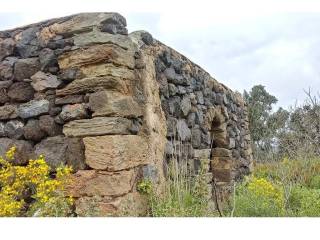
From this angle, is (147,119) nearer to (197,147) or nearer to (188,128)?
(188,128)

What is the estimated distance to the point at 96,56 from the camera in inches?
143

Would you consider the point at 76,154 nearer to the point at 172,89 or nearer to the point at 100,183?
the point at 100,183

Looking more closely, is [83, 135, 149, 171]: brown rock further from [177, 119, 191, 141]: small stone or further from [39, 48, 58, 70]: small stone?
[177, 119, 191, 141]: small stone

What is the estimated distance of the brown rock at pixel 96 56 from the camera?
362 centimetres

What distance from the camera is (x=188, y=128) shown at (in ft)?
18.0

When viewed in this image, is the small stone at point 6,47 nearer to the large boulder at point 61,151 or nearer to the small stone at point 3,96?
the small stone at point 3,96

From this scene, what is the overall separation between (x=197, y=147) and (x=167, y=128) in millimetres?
1177

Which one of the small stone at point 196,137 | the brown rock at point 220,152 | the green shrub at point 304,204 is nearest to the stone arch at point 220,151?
the brown rock at point 220,152

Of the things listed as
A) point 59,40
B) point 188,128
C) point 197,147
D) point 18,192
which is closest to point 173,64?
point 188,128

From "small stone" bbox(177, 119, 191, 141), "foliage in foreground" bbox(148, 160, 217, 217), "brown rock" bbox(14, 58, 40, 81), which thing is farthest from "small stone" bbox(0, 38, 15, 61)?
"small stone" bbox(177, 119, 191, 141)

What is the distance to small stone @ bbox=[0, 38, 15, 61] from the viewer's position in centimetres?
417

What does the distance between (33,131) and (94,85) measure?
31.4 inches

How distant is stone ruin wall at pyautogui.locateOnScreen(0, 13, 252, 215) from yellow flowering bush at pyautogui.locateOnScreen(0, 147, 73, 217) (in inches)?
4.5

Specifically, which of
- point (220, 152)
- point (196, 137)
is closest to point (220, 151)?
point (220, 152)
